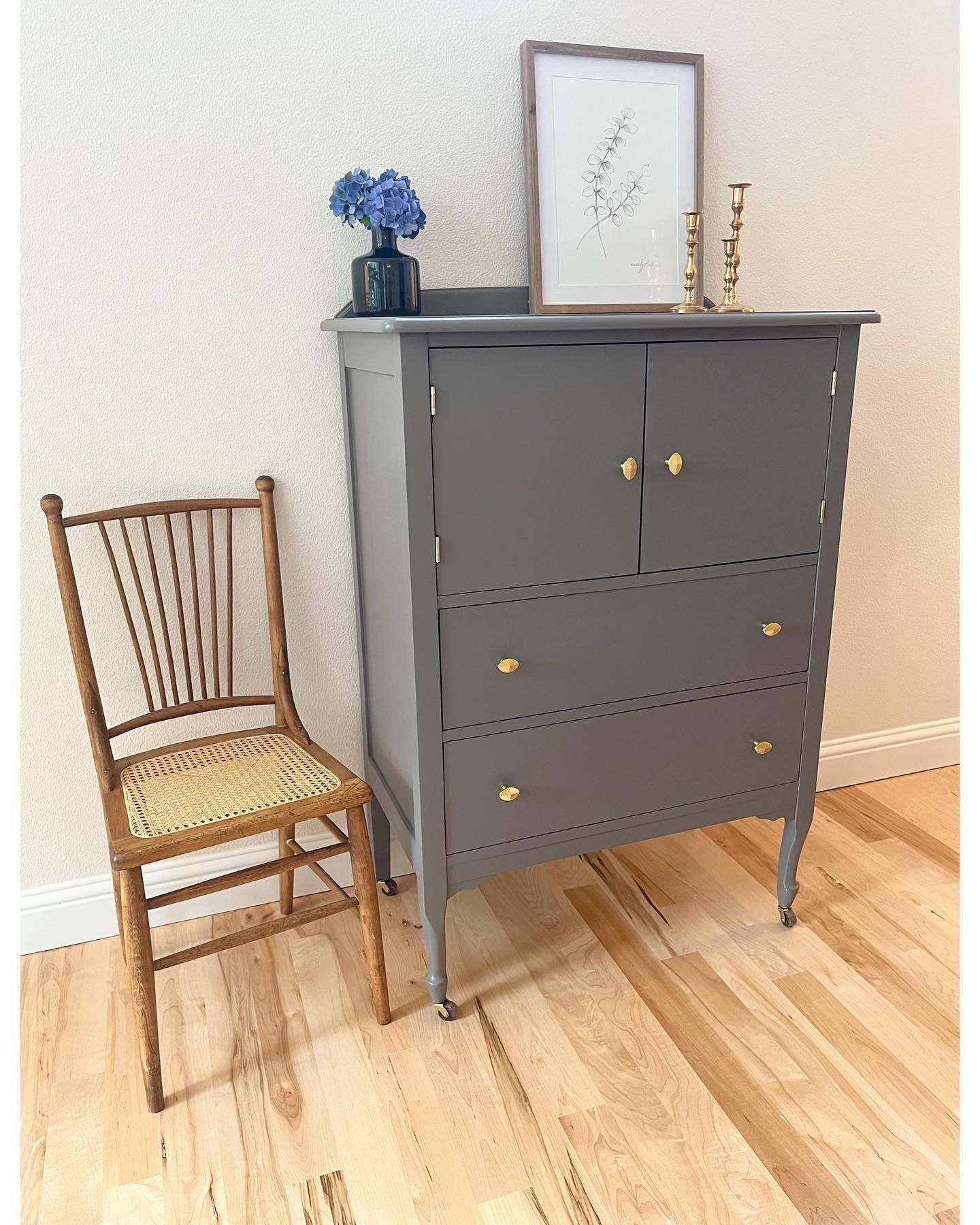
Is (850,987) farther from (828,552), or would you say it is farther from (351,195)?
(351,195)

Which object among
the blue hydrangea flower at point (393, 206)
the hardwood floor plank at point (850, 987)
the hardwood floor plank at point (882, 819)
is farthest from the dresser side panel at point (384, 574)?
the hardwood floor plank at point (882, 819)

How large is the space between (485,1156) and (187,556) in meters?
1.16

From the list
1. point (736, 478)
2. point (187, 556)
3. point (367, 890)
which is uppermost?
point (736, 478)

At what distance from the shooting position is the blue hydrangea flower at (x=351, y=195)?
1.58 metres

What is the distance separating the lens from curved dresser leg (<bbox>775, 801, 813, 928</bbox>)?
1852mm

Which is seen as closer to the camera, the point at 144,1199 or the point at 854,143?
the point at 144,1199

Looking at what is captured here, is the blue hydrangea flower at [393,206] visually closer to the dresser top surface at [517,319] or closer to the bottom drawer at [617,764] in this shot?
the dresser top surface at [517,319]

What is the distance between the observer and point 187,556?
1806 mm

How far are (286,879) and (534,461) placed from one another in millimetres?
1012

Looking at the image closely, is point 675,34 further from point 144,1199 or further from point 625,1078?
point 144,1199

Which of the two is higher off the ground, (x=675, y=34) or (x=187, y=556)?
(x=675, y=34)

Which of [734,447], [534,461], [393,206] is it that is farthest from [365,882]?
[393,206]

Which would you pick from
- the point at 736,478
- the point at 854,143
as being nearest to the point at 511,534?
the point at 736,478

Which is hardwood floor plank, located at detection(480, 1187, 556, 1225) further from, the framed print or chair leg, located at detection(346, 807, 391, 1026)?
the framed print
